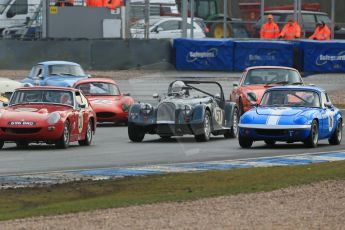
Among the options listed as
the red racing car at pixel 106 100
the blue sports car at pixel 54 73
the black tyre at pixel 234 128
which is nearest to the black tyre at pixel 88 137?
the black tyre at pixel 234 128

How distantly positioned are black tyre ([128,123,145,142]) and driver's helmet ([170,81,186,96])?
4.21 feet

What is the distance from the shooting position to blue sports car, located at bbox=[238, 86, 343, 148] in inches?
900

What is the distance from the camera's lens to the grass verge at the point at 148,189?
13820 mm

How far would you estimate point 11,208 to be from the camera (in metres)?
14.1

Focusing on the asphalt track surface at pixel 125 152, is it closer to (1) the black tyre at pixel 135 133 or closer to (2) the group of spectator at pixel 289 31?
(1) the black tyre at pixel 135 133

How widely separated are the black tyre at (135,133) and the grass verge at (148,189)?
23.1ft

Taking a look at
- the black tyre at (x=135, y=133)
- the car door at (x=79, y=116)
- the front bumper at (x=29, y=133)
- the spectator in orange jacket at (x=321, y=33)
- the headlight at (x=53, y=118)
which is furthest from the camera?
the spectator in orange jacket at (x=321, y=33)

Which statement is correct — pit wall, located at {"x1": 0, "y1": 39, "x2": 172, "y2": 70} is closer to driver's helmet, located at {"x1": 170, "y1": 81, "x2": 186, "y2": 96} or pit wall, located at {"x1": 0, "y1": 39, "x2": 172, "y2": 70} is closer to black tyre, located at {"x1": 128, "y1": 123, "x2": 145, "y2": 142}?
driver's helmet, located at {"x1": 170, "y1": 81, "x2": 186, "y2": 96}

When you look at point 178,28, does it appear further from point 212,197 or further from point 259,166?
point 212,197

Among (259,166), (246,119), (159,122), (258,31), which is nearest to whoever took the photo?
(259,166)

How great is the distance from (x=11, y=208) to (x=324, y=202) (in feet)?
11.4

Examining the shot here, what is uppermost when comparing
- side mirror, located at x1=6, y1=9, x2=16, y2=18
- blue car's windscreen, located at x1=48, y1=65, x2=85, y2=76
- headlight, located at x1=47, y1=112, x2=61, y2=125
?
side mirror, located at x1=6, y1=9, x2=16, y2=18

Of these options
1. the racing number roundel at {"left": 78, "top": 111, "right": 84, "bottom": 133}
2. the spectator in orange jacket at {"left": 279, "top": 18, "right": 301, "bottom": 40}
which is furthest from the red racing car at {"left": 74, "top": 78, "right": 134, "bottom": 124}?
the spectator in orange jacket at {"left": 279, "top": 18, "right": 301, "bottom": 40}

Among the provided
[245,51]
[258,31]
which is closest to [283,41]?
[245,51]
